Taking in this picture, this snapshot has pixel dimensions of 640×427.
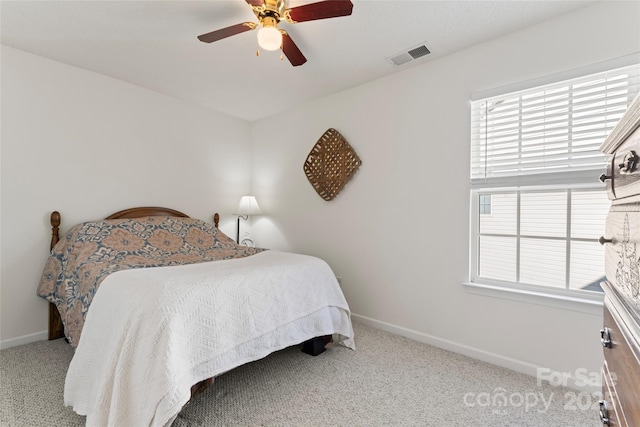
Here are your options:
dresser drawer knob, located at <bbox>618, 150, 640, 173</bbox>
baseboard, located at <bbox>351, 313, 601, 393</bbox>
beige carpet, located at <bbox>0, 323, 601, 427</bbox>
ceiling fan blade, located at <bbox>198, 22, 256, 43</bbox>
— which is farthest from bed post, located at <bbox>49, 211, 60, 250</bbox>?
dresser drawer knob, located at <bbox>618, 150, 640, 173</bbox>

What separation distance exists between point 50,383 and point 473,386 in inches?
103

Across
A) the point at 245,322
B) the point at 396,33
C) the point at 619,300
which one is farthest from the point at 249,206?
the point at 619,300

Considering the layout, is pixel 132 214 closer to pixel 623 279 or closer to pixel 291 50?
pixel 291 50

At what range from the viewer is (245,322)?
1.70m

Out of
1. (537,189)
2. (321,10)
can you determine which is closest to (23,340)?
(321,10)

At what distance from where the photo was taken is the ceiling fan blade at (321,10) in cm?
156

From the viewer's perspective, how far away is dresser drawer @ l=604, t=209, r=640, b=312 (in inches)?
26.3

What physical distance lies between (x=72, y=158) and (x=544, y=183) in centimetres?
372

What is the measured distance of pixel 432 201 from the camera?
2479 millimetres

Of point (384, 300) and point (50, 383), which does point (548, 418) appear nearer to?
point (384, 300)

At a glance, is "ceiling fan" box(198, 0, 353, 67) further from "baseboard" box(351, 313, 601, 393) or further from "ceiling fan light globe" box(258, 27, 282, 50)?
"baseboard" box(351, 313, 601, 393)

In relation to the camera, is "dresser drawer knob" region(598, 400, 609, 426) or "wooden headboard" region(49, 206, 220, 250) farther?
"wooden headboard" region(49, 206, 220, 250)

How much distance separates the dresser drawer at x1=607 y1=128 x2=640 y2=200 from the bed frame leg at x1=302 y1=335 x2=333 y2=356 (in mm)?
1893

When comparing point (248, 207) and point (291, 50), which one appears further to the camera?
point (248, 207)
